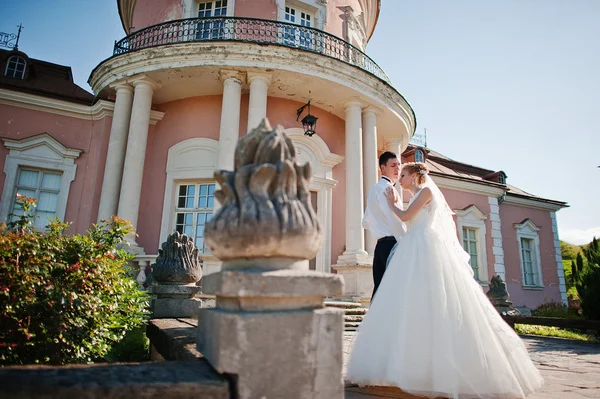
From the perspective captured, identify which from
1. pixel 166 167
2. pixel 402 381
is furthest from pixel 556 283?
pixel 402 381

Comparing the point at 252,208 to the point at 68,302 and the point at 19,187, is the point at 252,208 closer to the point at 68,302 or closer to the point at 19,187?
the point at 68,302

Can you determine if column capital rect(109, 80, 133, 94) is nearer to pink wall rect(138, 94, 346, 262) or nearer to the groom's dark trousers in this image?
pink wall rect(138, 94, 346, 262)

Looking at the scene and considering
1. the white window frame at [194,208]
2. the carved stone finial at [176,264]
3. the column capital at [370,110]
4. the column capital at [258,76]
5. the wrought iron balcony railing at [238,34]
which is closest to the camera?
the carved stone finial at [176,264]

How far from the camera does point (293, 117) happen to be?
11406 mm

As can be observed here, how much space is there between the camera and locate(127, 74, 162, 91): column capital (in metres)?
9.98

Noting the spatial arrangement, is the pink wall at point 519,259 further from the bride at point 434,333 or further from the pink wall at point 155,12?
the bride at point 434,333

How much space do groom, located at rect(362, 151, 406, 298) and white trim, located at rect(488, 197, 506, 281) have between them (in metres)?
14.5

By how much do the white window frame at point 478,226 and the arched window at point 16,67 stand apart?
16.0 meters

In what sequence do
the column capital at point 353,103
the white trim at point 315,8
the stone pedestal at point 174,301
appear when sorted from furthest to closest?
the white trim at point 315,8, the column capital at point 353,103, the stone pedestal at point 174,301

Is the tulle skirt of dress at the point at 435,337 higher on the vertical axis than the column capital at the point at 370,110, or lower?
lower

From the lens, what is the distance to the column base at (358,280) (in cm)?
956

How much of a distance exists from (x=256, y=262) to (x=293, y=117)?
402 inches

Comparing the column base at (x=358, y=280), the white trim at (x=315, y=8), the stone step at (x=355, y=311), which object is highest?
the white trim at (x=315, y=8)

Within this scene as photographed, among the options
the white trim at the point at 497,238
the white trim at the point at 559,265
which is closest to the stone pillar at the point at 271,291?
the white trim at the point at 497,238
